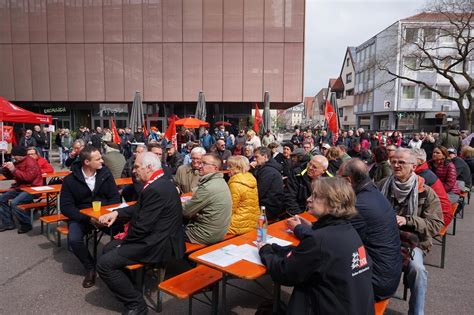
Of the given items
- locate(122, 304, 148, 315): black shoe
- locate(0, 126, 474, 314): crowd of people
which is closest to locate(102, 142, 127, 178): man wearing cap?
locate(0, 126, 474, 314): crowd of people

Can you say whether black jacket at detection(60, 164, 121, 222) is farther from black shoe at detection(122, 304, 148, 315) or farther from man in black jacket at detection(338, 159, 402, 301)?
man in black jacket at detection(338, 159, 402, 301)

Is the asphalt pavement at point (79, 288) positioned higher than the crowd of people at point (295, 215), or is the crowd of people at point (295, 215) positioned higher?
the crowd of people at point (295, 215)

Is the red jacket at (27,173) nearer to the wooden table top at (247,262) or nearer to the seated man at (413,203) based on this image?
the wooden table top at (247,262)

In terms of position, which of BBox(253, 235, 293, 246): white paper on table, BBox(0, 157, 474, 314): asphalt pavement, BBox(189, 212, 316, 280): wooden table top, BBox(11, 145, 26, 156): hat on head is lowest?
BBox(0, 157, 474, 314): asphalt pavement

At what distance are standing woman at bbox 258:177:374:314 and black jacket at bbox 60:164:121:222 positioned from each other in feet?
10.9

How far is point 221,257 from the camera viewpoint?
293cm

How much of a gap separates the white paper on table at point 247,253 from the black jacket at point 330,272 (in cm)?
60

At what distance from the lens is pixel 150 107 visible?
26.6 meters

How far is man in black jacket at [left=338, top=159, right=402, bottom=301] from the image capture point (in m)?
2.71

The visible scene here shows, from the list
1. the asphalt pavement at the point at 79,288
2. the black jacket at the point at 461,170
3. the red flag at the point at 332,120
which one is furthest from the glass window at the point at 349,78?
the asphalt pavement at the point at 79,288

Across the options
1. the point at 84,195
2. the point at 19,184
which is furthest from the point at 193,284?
the point at 19,184

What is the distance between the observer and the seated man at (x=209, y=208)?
3879mm

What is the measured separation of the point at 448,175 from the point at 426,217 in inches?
120

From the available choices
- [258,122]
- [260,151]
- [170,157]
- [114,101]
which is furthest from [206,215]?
[114,101]
